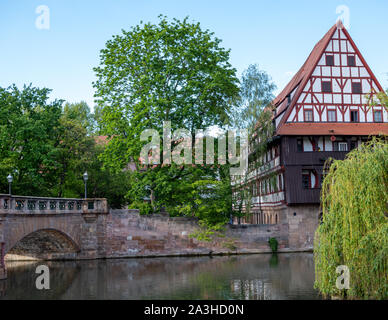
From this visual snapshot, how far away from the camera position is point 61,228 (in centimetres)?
2855

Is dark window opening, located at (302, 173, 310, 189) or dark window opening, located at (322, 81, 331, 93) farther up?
dark window opening, located at (322, 81, 331, 93)

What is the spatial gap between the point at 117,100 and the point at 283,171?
1298 centimetres

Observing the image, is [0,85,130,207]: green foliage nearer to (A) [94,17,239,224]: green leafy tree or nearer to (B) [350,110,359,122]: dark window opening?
(A) [94,17,239,224]: green leafy tree

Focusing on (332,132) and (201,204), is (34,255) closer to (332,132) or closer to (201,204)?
(201,204)

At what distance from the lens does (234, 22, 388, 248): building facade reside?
34188mm

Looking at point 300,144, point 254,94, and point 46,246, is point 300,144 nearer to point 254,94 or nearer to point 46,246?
point 254,94

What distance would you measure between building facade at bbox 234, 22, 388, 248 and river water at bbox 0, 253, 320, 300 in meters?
5.11

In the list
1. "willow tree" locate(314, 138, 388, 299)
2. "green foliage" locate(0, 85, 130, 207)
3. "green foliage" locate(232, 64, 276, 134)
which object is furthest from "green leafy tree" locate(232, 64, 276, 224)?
"willow tree" locate(314, 138, 388, 299)

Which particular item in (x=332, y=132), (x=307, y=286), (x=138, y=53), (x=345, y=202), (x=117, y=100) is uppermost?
(x=138, y=53)

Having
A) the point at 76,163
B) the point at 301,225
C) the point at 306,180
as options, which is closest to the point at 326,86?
the point at 306,180

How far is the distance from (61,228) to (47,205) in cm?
221
